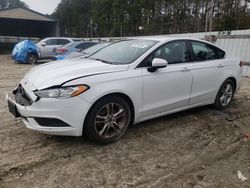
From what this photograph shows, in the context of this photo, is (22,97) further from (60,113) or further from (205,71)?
(205,71)

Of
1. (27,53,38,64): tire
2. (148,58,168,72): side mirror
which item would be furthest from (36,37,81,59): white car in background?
(148,58,168,72): side mirror

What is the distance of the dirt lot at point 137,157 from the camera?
291 cm

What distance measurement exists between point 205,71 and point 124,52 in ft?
5.11

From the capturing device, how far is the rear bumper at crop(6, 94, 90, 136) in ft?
10.5

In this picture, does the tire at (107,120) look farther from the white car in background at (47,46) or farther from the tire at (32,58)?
the white car in background at (47,46)

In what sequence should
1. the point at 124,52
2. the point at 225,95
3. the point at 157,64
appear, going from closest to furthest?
the point at 157,64 → the point at 124,52 → the point at 225,95

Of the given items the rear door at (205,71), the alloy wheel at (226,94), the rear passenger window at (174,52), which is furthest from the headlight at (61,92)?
the alloy wheel at (226,94)

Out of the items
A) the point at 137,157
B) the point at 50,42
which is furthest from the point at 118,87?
the point at 50,42

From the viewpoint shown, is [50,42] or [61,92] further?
[50,42]

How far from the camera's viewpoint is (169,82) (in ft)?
13.7

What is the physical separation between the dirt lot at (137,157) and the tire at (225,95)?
2.47ft

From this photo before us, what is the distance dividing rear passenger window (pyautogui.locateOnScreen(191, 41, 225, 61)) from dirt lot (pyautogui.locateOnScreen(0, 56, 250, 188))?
1.25 metres

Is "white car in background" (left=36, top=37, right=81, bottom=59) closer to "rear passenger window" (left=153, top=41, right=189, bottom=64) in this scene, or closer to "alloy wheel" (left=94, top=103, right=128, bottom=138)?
"rear passenger window" (left=153, top=41, right=189, bottom=64)

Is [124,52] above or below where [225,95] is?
above
